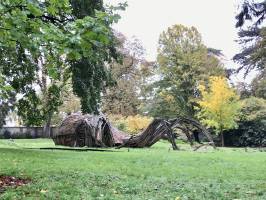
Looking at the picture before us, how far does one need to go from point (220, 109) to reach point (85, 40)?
113 ft

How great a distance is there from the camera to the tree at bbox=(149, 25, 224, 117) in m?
48.4

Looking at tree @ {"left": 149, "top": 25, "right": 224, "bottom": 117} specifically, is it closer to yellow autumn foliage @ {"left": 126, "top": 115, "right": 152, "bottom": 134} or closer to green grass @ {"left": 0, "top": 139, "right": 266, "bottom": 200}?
yellow autumn foliage @ {"left": 126, "top": 115, "right": 152, "bottom": 134}

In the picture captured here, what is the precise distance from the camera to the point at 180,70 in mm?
49062

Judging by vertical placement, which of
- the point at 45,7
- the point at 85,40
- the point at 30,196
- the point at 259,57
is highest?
the point at 259,57

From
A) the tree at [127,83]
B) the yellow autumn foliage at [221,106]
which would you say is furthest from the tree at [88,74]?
the tree at [127,83]

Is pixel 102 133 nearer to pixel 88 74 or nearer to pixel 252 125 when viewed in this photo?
pixel 88 74

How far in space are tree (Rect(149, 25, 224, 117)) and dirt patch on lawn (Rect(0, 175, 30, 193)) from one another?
38.9 meters

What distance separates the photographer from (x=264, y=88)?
45.0m

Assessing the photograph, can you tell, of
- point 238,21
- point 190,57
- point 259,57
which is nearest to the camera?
point 238,21

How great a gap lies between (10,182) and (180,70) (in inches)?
1634

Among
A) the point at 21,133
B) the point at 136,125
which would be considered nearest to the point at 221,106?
the point at 136,125

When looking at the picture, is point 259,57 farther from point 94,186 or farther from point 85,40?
point 85,40

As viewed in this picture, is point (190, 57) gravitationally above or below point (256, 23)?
above

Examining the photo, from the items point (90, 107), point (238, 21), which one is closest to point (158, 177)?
point (238, 21)
